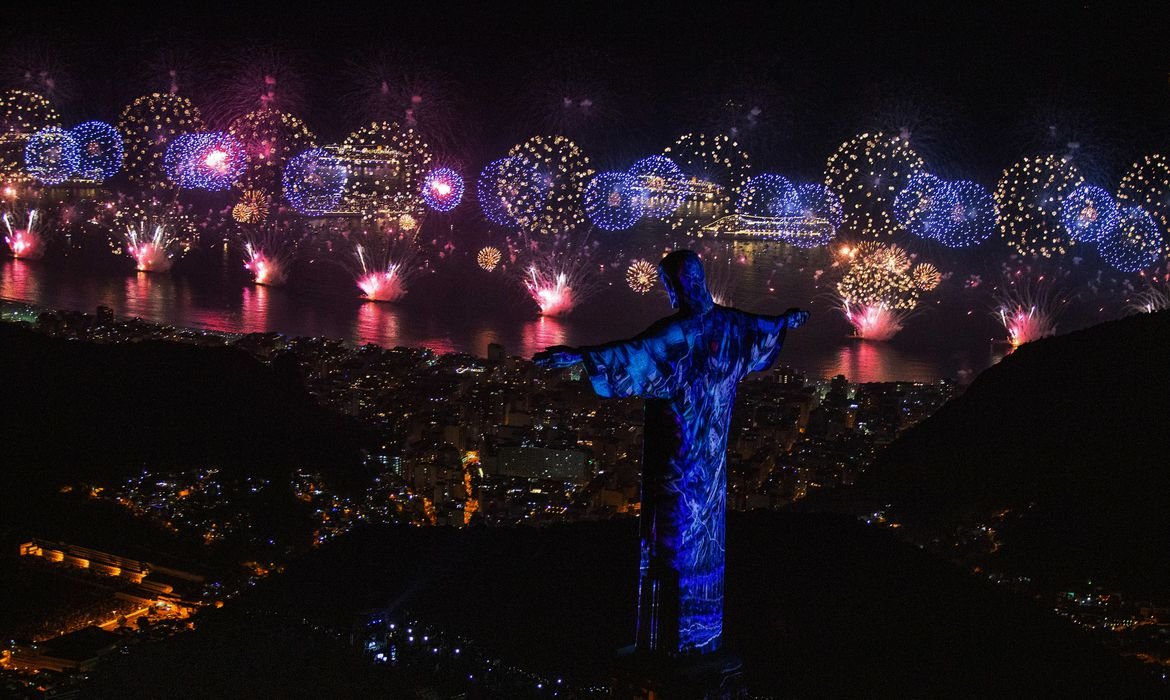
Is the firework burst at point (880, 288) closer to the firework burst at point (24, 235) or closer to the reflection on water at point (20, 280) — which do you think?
the reflection on water at point (20, 280)

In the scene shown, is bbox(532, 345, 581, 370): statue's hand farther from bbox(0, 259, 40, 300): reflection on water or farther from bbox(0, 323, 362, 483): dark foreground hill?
bbox(0, 259, 40, 300): reflection on water

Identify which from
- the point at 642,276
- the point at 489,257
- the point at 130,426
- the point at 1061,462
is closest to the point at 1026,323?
the point at 642,276

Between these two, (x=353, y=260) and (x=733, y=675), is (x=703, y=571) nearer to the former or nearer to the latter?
(x=733, y=675)

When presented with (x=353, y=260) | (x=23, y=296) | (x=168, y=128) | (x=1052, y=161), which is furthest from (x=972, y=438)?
(x=168, y=128)

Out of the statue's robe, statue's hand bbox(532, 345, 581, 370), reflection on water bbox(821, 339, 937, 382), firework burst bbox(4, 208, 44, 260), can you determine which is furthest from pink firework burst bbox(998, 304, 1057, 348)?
firework burst bbox(4, 208, 44, 260)

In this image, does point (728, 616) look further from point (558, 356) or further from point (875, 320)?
point (875, 320)

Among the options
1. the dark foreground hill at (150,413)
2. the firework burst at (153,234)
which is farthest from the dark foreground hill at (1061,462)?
the firework burst at (153,234)
